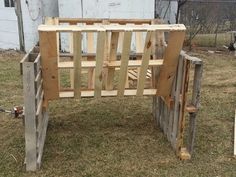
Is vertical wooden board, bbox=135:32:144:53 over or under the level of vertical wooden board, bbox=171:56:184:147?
over

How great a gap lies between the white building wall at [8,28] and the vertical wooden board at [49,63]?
24.5ft

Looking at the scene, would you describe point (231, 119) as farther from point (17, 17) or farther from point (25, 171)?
point (17, 17)

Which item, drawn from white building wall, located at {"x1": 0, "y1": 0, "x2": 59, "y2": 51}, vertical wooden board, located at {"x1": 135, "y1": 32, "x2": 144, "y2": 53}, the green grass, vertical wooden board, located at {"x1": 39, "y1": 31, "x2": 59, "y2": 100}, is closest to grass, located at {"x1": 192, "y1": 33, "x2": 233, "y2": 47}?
the green grass

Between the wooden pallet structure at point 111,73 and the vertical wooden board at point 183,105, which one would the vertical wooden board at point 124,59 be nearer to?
the wooden pallet structure at point 111,73

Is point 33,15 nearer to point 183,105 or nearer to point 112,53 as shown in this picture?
point 112,53

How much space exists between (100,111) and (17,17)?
6.29 meters

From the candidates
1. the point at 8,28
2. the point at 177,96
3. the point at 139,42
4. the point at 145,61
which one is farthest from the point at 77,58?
the point at 8,28

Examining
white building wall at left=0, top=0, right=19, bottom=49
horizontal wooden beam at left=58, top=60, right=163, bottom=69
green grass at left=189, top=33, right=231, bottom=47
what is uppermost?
horizontal wooden beam at left=58, top=60, right=163, bottom=69

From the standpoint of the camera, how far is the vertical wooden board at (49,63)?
3291 mm

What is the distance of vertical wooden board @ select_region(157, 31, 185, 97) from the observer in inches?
137

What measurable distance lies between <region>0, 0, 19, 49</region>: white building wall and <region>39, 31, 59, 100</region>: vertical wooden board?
7482 mm

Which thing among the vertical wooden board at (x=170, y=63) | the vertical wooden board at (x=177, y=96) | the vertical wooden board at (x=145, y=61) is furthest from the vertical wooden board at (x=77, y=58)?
the vertical wooden board at (x=177, y=96)

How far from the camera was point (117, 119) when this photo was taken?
4.98 meters

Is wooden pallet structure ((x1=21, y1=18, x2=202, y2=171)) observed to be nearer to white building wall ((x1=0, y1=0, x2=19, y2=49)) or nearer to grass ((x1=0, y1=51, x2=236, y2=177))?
grass ((x1=0, y1=51, x2=236, y2=177))
